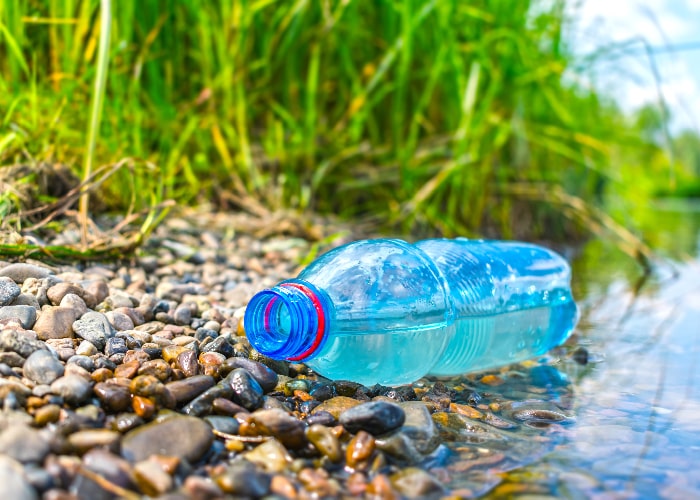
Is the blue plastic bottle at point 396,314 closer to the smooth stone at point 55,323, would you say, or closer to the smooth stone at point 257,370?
the smooth stone at point 257,370

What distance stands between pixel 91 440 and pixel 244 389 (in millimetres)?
A: 352

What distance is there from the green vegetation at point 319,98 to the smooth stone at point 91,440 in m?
1.68

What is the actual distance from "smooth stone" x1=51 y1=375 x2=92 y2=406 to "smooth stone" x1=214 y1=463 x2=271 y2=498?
0.34 m

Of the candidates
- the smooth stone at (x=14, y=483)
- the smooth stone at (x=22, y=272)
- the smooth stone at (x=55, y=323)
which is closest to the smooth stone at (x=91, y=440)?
the smooth stone at (x=14, y=483)

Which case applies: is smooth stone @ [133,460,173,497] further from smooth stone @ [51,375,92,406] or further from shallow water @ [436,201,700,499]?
shallow water @ [436,201,700,499]

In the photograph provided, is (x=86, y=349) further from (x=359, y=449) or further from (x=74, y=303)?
(x=359, y=449)

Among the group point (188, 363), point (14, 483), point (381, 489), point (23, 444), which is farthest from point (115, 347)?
point (381, 489)

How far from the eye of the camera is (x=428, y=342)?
5.66 feet

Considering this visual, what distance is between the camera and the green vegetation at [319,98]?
9.90 ft

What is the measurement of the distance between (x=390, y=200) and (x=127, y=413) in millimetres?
2512

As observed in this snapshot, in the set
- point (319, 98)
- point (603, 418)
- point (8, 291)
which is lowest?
point (603, 418)

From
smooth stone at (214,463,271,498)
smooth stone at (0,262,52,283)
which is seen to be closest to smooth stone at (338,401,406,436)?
smooth stone at (214,463,271,498)

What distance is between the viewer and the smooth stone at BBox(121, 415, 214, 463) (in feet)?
4.08

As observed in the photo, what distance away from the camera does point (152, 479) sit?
1.14 metres
